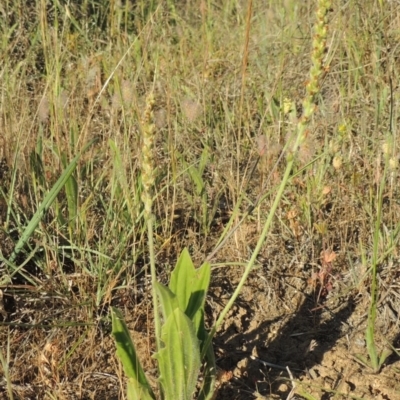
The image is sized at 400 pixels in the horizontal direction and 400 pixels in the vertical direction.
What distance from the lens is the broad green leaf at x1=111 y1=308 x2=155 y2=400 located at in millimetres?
1298

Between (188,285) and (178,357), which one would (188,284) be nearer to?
(188,285)

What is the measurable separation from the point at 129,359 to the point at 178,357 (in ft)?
Result: 0.35

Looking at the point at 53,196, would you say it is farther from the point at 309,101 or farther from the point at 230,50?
the point at 230,50

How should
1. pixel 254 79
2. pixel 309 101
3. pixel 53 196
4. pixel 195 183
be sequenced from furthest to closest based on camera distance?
pixel 254 79 < pixel 195 183 < pixel 53 196 < pixel 309 101

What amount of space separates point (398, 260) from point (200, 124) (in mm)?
878

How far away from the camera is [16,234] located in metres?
1.89

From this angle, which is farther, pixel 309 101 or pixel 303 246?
pixel 303 246

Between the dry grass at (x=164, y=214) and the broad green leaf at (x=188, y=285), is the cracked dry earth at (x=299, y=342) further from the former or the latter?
the broad green leaf at (x=188, y=285)

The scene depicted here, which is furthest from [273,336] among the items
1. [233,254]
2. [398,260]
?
[398,260]

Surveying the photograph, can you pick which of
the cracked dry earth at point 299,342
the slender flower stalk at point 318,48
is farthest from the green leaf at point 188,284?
the slender flower stalk at point 318,48

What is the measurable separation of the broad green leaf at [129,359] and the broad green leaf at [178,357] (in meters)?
0.04

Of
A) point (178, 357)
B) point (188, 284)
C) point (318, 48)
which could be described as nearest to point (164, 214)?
point (188, 284)

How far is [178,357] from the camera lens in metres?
1.29

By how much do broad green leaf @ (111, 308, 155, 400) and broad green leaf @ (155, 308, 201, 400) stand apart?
4 centimetres
